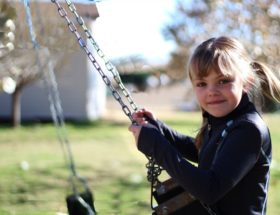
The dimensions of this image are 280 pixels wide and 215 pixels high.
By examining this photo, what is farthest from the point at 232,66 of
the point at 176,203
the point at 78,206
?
the point at 78,206

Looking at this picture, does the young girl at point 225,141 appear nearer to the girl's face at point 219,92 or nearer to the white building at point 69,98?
the girl's face at point 219,92

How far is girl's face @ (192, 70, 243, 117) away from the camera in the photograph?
1877 mm

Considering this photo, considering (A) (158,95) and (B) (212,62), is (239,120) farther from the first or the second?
(A) (158,95)

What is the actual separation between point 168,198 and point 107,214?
4.97 ft

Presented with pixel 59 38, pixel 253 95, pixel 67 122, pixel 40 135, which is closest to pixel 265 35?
pixel 59 38

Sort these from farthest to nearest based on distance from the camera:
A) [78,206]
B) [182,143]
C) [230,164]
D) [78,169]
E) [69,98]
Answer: [69,98] < [78,169] < [182,143] < [78,206] < [230,164]

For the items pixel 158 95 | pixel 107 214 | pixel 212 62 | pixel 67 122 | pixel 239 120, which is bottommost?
pixel 158 95

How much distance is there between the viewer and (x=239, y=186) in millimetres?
1814

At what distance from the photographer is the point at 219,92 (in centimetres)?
→ 188

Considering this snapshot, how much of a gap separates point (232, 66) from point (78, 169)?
6409 millimetres

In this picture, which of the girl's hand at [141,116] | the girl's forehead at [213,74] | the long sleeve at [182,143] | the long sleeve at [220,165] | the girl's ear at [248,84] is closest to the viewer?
the long sleeve at [220,165]

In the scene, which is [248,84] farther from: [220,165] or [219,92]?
[220,165]

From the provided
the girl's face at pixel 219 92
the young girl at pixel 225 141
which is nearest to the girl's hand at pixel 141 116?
the young girl at pixel 225 141

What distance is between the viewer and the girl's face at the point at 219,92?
1877 millimetres
